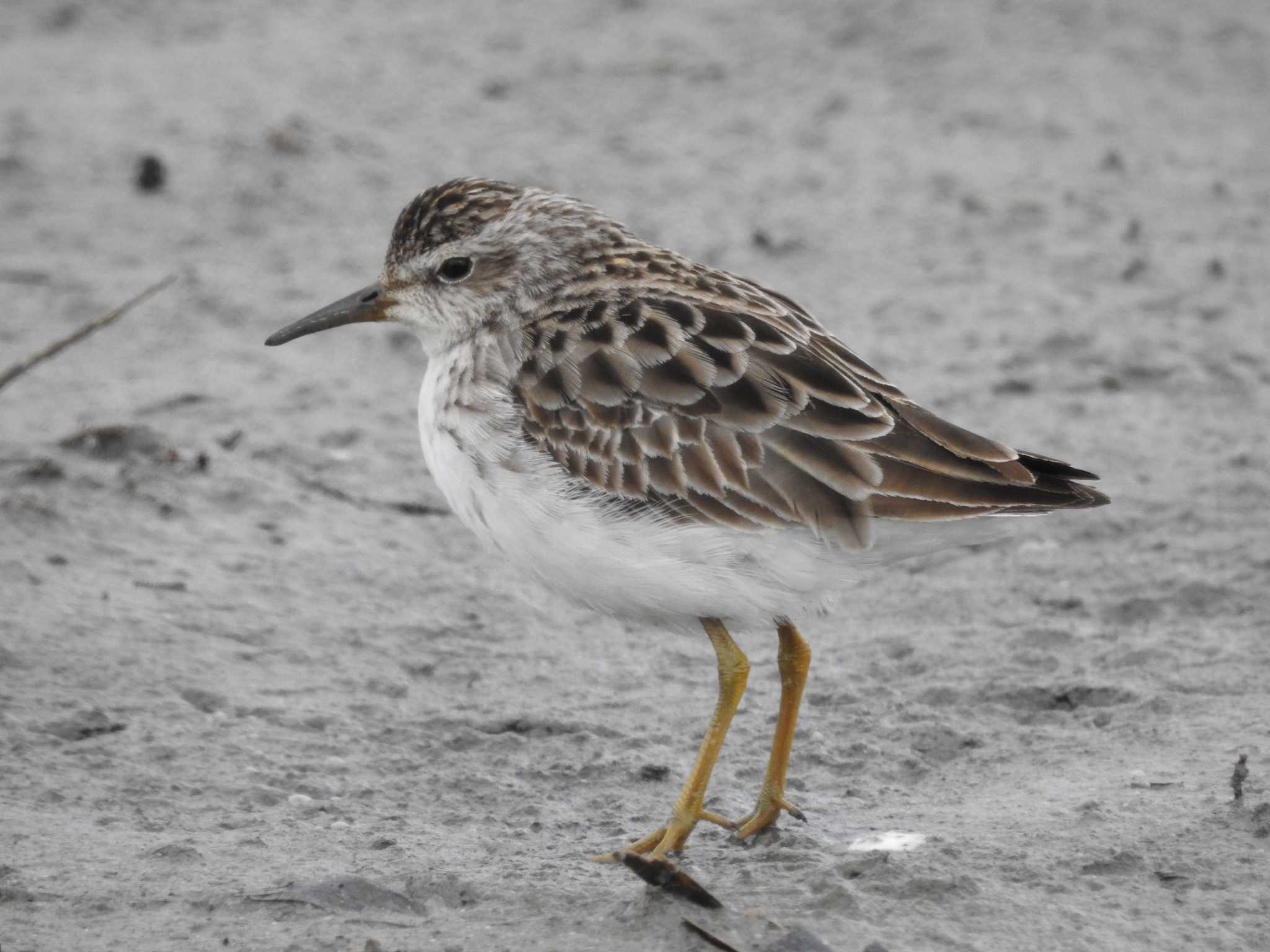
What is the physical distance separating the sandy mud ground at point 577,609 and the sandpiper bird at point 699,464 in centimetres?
90

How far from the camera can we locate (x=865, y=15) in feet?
47.6

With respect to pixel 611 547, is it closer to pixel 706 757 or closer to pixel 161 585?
pixel 706 757

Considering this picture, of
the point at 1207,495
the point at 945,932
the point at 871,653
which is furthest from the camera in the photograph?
the point at 1207,495

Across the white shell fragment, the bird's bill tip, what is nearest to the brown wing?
the bird's bill tip

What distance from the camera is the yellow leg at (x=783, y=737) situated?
6.57 m

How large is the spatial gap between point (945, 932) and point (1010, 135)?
8.86 m

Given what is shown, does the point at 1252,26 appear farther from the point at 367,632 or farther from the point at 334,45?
the point at 367,632

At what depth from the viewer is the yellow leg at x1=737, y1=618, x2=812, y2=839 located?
21.6ft

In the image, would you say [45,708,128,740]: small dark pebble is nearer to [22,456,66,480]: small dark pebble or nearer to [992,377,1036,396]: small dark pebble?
[22,456,66,480]: small dark pebble

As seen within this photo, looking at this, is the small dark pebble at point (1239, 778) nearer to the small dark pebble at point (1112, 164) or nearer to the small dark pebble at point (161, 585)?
the small dark pebble at point (161, 585)

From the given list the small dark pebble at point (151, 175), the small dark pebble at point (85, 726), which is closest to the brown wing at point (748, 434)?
the small dark pebble at point (85, 726)

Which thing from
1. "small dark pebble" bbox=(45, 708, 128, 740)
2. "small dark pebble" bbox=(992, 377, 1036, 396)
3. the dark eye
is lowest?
"small dark pebble" bbox=(45, 708, 128, 740)

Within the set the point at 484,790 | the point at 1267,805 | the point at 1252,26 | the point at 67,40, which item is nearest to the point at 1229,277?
the point at 1252,26

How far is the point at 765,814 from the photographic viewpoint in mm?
6562
